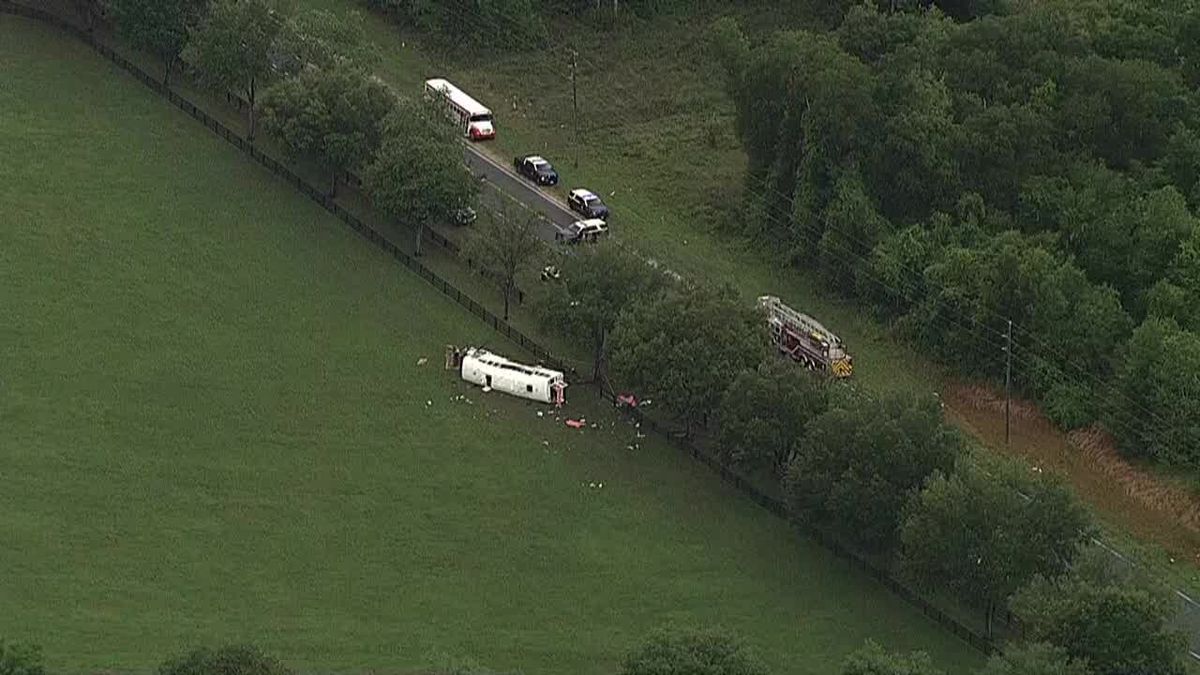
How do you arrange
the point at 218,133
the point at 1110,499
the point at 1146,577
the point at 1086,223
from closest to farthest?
the point at 1146,577 → the point at 1110,499 → the point at 1086,223 → the point at 218,133

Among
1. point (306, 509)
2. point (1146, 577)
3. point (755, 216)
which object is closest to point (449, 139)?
point (755, 216)

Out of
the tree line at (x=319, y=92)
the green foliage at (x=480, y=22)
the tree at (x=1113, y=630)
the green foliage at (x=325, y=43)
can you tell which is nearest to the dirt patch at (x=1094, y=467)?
the tree at (x=1113, y=630)

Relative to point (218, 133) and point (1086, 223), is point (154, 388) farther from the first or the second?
point (1086, 223)

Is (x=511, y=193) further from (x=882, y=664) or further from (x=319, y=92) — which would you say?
(x=882, y=664)

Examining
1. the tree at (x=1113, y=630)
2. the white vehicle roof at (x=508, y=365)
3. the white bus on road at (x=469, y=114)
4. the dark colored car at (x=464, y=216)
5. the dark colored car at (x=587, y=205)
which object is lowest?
the tree at (x=1113, y=630)

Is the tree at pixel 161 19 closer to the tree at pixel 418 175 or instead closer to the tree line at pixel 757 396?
the tree line at pixel 757 396

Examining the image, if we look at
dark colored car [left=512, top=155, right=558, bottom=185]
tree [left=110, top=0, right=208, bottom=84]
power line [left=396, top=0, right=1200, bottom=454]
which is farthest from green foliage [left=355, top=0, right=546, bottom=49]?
dark colored car [left=512, top=155, right=558, bottom=185]

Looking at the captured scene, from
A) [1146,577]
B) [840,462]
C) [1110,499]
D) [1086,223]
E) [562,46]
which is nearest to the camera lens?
[1146,577]
